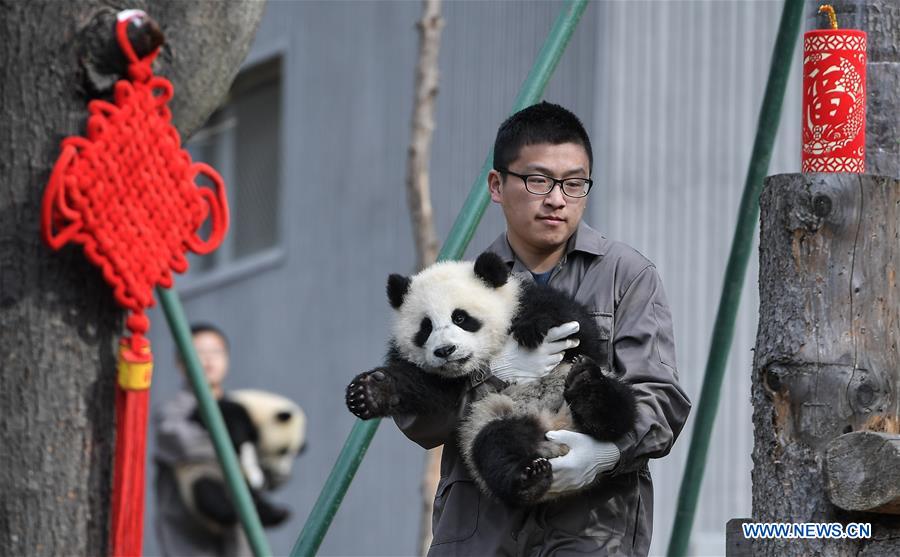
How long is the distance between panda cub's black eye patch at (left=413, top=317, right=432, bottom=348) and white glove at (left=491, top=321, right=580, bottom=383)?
6.8 inches

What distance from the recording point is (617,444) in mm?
3254

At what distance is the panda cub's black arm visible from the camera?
3371 mm

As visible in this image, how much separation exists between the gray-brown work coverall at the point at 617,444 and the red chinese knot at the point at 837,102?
52 centimetres

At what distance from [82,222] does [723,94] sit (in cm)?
562

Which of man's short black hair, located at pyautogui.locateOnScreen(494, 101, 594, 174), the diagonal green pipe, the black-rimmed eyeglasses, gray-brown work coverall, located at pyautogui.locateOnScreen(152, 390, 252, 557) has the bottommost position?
gray-brown work coverall, located at pyautogui.locateOnScreen(152, 390, 252, 557)

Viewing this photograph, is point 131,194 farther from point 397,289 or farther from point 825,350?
point 825,350

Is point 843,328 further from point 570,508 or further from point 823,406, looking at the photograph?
point 570,508

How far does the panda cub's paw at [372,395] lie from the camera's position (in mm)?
3361

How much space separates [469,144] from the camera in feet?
31.8

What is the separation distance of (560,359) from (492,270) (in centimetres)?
28

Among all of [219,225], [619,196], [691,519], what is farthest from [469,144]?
[219,225]

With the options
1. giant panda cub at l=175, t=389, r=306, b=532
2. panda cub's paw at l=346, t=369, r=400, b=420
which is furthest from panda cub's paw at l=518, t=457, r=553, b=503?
giant panda cub at l=175, t=389, r=306, b=532

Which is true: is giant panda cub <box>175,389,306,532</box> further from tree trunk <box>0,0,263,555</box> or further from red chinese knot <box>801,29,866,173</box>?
red chinese knot <box>801,29,866,173</box>

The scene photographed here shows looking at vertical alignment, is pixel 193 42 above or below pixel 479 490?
above
